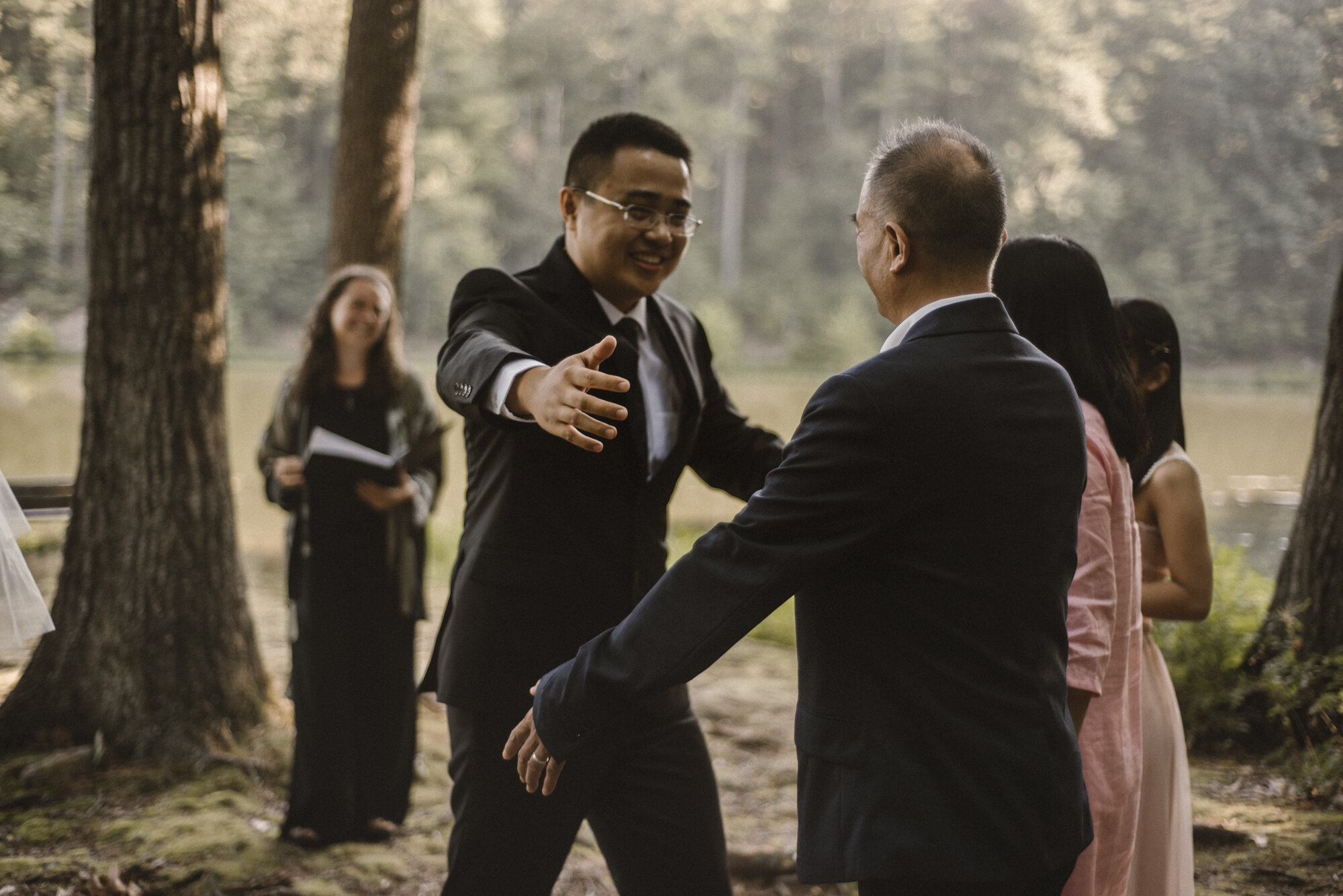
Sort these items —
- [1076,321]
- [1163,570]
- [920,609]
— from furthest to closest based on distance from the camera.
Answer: [1163,570], [1076,321], [920,609]

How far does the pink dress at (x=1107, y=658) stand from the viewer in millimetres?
1881

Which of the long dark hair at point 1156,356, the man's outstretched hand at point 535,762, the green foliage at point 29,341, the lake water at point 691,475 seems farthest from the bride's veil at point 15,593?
the green foliage at point 29,341

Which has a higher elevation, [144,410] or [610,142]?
[610,142]

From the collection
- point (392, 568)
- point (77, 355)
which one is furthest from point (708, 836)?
point (77, 355)

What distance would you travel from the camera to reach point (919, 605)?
1.48 meters

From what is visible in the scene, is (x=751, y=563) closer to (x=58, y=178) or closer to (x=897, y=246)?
(x=897, y=246)

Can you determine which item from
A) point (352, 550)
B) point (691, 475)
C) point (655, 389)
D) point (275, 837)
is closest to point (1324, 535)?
point (655, 389)

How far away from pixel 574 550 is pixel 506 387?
1.45 ft

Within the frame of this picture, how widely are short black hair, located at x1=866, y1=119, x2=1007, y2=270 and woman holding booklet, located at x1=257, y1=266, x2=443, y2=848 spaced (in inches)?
101

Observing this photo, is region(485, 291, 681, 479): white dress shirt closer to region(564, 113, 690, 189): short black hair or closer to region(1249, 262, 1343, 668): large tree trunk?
region(564, 113, 690, 189): short black hair

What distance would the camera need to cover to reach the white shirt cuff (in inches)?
75.9

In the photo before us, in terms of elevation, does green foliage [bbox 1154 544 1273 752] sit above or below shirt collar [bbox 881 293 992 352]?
below

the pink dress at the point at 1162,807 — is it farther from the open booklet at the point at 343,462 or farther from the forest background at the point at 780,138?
the open booklet at the point at 343,462

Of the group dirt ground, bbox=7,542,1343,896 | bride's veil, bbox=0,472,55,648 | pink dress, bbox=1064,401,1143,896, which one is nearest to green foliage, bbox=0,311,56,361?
dirt ground, bbox=7,542,1343,896
